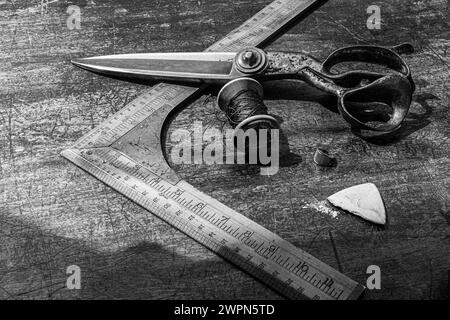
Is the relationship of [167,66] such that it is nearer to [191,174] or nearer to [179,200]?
[191,174]

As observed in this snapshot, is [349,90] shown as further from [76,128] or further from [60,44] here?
[60,44]

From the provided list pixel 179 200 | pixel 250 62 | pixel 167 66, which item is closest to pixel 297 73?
pixel 250 62

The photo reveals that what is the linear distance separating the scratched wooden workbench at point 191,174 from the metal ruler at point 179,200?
1.5 inches

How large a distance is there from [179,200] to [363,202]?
0.54 metres

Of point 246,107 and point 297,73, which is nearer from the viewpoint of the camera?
point 246,107

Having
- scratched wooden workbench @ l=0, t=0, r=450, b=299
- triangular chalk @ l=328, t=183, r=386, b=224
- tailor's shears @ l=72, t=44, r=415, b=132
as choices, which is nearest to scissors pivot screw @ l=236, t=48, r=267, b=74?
tailor's shears @ l=72, t=44, r=415, b=132

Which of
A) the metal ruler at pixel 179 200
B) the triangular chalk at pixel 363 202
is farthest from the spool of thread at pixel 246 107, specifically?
the triangular chalk at pixel 363 202

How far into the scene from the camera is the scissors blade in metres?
2.11

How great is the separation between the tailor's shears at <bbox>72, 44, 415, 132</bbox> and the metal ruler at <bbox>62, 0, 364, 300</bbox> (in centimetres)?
9

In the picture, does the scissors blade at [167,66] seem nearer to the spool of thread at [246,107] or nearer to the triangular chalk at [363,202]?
the spool of thread at [246,107]

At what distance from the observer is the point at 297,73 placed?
207 centimetres

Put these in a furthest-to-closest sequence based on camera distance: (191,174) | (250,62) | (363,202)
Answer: (250,62) < (191,174) < (363,202)

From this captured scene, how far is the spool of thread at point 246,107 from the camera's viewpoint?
6.17ft

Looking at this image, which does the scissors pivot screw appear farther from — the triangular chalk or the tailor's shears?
the triangular chalk
